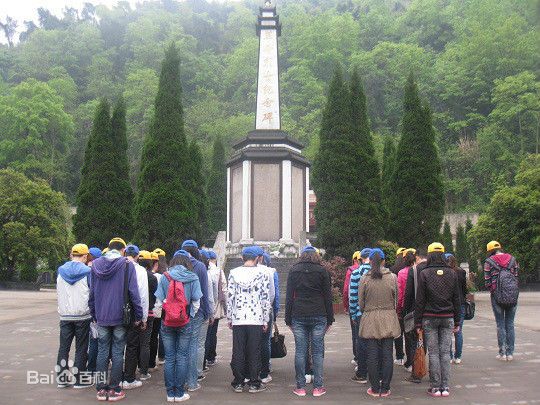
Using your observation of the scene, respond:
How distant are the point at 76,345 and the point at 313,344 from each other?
263cm

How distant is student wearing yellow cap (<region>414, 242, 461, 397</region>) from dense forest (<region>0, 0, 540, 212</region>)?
3230 centimetres

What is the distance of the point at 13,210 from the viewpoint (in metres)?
31.3

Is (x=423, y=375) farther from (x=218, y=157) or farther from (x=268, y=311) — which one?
(x=218, y=157)

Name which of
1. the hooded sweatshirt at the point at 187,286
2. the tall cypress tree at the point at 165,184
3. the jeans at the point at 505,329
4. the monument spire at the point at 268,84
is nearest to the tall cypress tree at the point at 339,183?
the monument spire at the point at 268,84

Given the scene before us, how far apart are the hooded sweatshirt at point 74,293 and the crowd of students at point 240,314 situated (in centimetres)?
1

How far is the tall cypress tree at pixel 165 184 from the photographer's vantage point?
2152 cm


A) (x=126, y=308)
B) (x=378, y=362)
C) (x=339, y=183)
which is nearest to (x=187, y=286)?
(x=126, y=308)

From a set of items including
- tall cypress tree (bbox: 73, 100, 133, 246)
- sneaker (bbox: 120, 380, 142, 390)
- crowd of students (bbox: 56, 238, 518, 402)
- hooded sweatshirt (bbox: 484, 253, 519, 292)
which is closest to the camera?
crowd of students (bbox: 56, 238, 518, 402)

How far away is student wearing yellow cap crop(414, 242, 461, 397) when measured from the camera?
6.53 meters

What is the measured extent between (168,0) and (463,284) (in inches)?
5021

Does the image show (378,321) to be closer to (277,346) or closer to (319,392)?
(319,392)

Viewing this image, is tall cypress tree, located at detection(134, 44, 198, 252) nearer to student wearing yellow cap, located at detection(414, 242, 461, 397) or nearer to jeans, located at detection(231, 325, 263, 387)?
jeans, located at detection(231, 325, 263, 387)

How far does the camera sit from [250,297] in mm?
6691

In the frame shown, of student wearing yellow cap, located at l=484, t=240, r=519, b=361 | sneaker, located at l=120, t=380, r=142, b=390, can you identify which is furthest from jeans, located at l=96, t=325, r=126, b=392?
student wearing yellow cap, located at l=484, t=240, r=519, b=361
